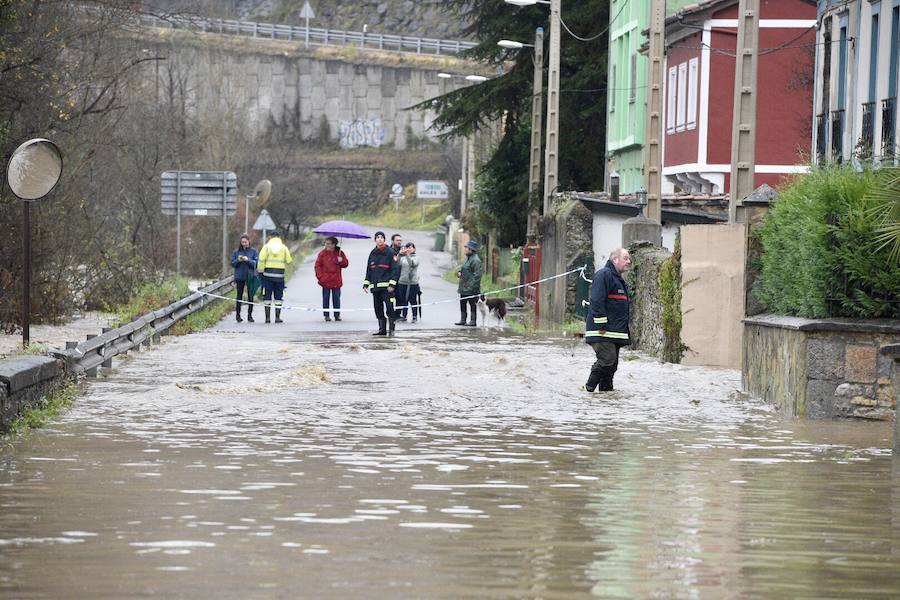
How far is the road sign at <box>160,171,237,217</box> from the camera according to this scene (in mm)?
46188

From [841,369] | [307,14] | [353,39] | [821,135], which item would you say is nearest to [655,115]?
[821,135]

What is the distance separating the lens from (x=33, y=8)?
26.9 meters

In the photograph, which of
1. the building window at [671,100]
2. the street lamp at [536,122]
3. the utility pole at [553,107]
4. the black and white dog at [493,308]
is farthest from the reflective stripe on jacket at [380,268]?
the building window at [671,100]

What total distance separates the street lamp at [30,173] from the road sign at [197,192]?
77.7 feet

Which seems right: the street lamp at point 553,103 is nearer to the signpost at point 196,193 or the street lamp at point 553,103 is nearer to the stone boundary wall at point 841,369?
the signpost at point 196,193

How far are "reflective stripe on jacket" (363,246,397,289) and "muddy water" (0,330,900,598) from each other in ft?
43.2

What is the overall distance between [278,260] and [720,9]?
14746 mm

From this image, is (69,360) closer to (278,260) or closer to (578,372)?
(578,372)

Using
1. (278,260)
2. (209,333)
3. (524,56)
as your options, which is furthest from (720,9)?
(209,333)

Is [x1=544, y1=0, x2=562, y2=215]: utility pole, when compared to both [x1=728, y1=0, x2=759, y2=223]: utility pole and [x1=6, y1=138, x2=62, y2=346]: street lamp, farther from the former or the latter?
[x1=6, y1=138, x2=62, y2=346]: street lamp

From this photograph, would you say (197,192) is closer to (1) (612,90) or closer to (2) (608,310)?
(1) (612,90)

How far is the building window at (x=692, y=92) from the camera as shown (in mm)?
48094

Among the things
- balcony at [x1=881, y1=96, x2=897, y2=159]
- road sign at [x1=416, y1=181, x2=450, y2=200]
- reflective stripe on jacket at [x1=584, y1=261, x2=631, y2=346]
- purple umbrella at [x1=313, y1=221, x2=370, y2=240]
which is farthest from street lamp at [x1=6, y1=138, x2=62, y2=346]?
road sign at [x1=416, y1=181, x2=450, y2=200]

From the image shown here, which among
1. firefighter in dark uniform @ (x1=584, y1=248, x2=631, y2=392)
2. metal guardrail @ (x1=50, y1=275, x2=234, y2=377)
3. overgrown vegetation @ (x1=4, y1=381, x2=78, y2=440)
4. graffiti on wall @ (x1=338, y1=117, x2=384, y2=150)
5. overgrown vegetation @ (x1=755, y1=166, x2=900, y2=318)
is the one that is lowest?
overgrown vegetation @ (x1=4, y1=381, x2=78, y2=440)
